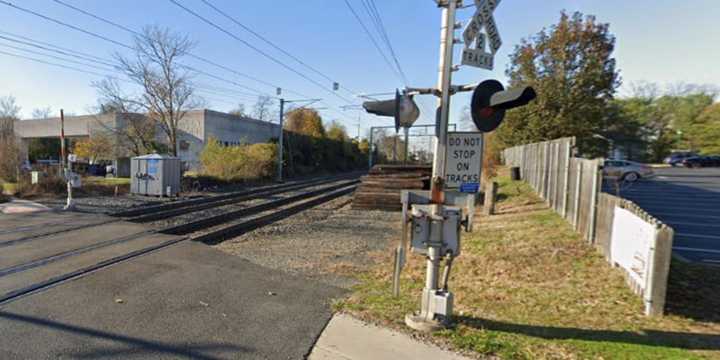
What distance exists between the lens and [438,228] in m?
3.61

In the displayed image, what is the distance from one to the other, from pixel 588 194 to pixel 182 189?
18.8m

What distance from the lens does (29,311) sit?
4.07m

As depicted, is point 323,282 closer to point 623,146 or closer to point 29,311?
point 29,311

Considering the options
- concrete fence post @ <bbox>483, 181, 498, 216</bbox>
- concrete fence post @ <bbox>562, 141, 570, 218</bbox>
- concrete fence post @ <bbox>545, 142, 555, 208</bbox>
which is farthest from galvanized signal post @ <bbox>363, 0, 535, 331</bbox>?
concrete fence post @ <bbox>483, 181, 498, 216</bbox>

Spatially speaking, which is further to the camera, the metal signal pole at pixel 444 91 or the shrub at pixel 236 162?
the shrub at pixel 236 162

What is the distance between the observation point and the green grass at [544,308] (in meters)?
3.35

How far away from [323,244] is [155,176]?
1136 centimetres

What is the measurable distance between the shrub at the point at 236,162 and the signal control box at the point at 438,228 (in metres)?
21.4

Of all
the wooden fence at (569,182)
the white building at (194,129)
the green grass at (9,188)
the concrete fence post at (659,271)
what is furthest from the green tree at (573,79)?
the white building at (194,129)

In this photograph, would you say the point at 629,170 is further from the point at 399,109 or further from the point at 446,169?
the point at 399,109

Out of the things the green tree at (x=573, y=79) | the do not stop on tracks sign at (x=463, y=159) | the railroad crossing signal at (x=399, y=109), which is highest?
the green tree at (x=573, y=79)

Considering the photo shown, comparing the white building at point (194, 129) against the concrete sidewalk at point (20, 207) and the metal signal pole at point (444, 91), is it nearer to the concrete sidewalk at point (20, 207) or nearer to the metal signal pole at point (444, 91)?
the concrete sidewalk at point (20, 207)

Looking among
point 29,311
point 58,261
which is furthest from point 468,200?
point 58,261

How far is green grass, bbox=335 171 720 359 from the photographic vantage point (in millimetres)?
3354
